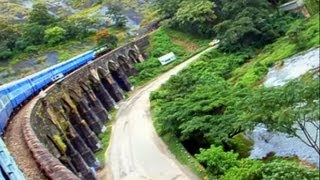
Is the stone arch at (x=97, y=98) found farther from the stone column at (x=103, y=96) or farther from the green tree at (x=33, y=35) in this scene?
the green tree at (x=33, y=35)

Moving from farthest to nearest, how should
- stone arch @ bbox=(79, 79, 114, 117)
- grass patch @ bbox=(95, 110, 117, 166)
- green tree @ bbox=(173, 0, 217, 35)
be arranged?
1. green tree @ bbox=(173, 0, 217, 35)
2. stone arch @ bbox=(79, 79, 114, 117)
3. grass patch @ bbox=(95, 110, 117, 166)

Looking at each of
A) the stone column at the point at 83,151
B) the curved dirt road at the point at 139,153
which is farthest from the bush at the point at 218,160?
the stone column at the point at 83,151

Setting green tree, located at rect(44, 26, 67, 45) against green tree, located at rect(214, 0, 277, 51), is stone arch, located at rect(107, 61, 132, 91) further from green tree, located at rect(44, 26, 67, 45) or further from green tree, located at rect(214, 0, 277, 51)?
green tree, located at rect(44, 26, 67, 45)

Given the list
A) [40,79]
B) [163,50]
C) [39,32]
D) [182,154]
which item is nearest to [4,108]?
[182,154]

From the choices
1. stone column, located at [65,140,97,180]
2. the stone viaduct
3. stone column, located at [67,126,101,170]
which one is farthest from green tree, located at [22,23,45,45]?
stone column, located at [65,140,97,180]

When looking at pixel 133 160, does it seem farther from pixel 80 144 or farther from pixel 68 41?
pixel 68 41

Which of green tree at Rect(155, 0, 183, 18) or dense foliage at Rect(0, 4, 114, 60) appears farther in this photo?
dense foliage at Rect(0, 4, 114, 60)
